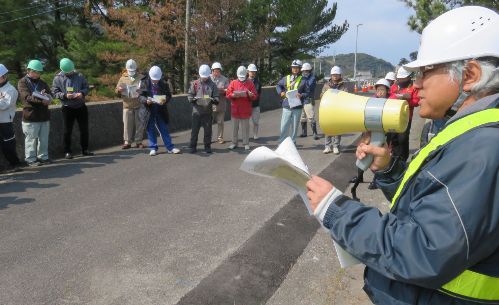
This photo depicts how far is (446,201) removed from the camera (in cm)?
100

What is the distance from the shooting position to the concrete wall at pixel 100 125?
22.1 feet

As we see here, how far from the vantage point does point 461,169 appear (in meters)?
1.01

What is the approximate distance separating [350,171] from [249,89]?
330 cm

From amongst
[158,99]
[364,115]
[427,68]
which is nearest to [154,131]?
[158,99]

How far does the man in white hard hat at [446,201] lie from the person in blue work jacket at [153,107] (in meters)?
6.73

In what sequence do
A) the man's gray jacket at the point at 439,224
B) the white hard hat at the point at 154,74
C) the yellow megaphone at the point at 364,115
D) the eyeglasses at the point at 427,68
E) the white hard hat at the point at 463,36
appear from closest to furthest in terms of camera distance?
1. the man's gray jacket at the point at 439,224
2. the white hard hat at the point at 463,36
3. the eyeglasses at the point at 427,68
4. the yellow megaphone at the point at 364,115
5. the white hard hat at the point at 154,74

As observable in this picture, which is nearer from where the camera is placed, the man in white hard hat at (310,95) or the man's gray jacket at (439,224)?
the man's gray jacket at (439,224)

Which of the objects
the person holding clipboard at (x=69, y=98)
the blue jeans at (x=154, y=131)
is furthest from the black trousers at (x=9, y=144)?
the blue jeans at (x=154, y=131)

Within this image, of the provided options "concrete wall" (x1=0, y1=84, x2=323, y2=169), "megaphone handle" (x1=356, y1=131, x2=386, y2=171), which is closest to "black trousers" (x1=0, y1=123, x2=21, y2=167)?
"concrete wall" (x1=0, y1=84, x2=323, y2=169)

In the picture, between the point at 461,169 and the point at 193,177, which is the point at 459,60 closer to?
the point at 461,169

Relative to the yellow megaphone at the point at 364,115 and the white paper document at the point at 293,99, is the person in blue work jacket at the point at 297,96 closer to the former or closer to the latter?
the white paper document at the point at 293,99

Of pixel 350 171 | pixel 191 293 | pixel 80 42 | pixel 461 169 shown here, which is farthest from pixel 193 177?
pixel 80 42

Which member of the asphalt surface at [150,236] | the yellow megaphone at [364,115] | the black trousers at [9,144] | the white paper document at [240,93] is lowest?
Result: the asphalt surface at [150,236]

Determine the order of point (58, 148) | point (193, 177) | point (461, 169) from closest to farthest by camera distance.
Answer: point (461, 169) < point (193, 177) < point (58, 148)
